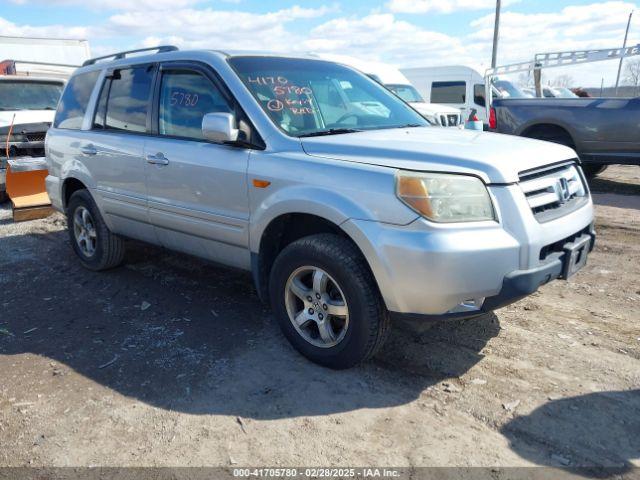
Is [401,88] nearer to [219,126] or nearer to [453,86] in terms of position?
[453,86]

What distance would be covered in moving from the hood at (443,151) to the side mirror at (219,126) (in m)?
0.46

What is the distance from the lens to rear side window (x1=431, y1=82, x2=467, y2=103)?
1502 cm

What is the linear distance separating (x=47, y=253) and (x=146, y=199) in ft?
7.94

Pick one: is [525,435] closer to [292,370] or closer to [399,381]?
[399,381]

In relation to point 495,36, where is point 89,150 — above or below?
below

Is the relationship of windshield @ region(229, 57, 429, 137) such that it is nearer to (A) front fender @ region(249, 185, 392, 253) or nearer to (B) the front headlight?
(A) front fender @ region(249, 185, 392, 253)

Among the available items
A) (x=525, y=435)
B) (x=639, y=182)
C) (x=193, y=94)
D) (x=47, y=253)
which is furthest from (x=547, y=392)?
(x=639, y=182)

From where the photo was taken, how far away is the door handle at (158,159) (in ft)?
12.9

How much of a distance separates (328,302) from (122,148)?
229 cm

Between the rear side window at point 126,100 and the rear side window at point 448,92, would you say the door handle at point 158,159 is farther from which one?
the rear side window at point 448,92

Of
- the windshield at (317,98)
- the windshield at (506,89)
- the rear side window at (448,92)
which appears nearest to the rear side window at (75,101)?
the windshield at (317,98)

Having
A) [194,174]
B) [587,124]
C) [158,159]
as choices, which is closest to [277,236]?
[194,174]

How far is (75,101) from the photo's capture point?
5180mm

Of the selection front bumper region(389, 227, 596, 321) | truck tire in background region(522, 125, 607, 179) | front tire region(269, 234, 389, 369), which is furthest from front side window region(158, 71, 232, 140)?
truck tire in background region(522, 125, 607, 179)
